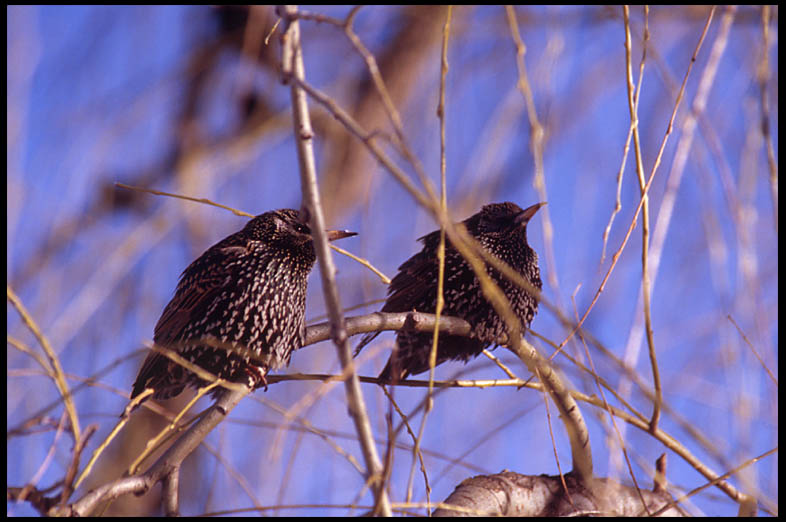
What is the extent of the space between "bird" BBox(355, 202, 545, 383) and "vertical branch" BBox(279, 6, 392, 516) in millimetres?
1873

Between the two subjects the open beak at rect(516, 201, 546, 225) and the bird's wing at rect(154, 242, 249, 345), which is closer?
the bird's wing at rect(154, 242, 249, 345)

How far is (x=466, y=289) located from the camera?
3.93m

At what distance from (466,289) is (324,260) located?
7.58ft

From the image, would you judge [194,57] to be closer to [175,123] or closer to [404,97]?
[175,123]

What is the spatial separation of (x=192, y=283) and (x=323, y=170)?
9.78 feet

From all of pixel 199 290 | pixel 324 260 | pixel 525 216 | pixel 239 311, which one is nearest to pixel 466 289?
pixel 525 216

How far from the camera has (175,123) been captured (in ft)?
22.6

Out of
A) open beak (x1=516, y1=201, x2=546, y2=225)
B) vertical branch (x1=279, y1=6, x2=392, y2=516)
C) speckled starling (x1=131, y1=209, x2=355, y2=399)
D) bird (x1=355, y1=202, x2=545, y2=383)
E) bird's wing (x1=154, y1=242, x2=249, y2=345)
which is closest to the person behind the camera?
vertical branch (x1=279, y1=6, x2=392, y2=516)

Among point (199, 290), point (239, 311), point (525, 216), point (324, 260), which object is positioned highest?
point (525, 216)

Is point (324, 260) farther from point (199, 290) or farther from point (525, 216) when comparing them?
point (525, 216)

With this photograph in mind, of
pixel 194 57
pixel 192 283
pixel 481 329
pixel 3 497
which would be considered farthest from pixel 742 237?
pixel 194 57

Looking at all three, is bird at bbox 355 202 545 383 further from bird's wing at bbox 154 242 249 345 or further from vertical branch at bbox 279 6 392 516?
vertical branch at bbox 279 6 392 516

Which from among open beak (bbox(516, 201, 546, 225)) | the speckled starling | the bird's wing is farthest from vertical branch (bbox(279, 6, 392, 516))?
open beak (bbox(516, 201, 546, 225))

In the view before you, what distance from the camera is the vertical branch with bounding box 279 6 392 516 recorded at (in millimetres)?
1627
